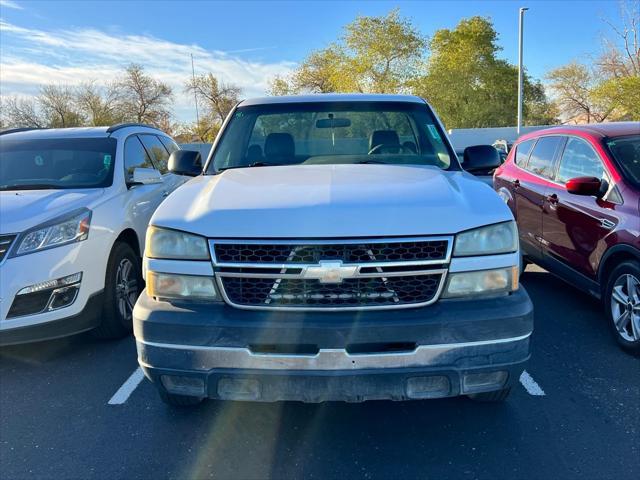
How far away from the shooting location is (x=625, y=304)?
13.1ft

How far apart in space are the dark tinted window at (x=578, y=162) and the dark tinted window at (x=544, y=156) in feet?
0.65

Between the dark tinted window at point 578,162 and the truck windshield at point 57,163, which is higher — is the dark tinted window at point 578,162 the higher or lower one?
the higher one

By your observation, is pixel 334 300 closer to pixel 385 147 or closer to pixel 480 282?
pixel 480 282

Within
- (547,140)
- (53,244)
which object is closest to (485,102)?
(547,140)

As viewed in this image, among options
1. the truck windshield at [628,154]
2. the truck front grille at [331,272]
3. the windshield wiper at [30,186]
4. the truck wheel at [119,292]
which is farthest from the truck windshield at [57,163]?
the truck windshield at [628,154]

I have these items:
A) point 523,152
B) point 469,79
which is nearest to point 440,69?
point 469,79

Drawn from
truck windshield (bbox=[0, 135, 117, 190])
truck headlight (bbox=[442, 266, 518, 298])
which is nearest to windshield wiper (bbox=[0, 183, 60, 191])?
truck windshield (bbox=[0, 135, 117, 190])

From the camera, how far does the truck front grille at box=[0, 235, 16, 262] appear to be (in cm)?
364

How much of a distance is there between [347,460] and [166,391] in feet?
3.37

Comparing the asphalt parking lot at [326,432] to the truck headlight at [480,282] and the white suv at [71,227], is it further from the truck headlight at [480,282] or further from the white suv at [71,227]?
the truck headlight at [480,282]

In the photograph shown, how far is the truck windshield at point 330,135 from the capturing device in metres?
3.71

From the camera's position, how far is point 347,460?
2.74m

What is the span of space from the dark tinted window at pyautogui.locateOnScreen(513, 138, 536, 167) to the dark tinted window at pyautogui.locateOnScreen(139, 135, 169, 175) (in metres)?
4.21

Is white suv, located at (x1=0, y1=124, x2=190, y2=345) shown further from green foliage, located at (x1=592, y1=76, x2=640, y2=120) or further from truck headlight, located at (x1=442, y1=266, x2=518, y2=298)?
green foliage, located at (x1=592, y1=76, x2=640, y2=120)
